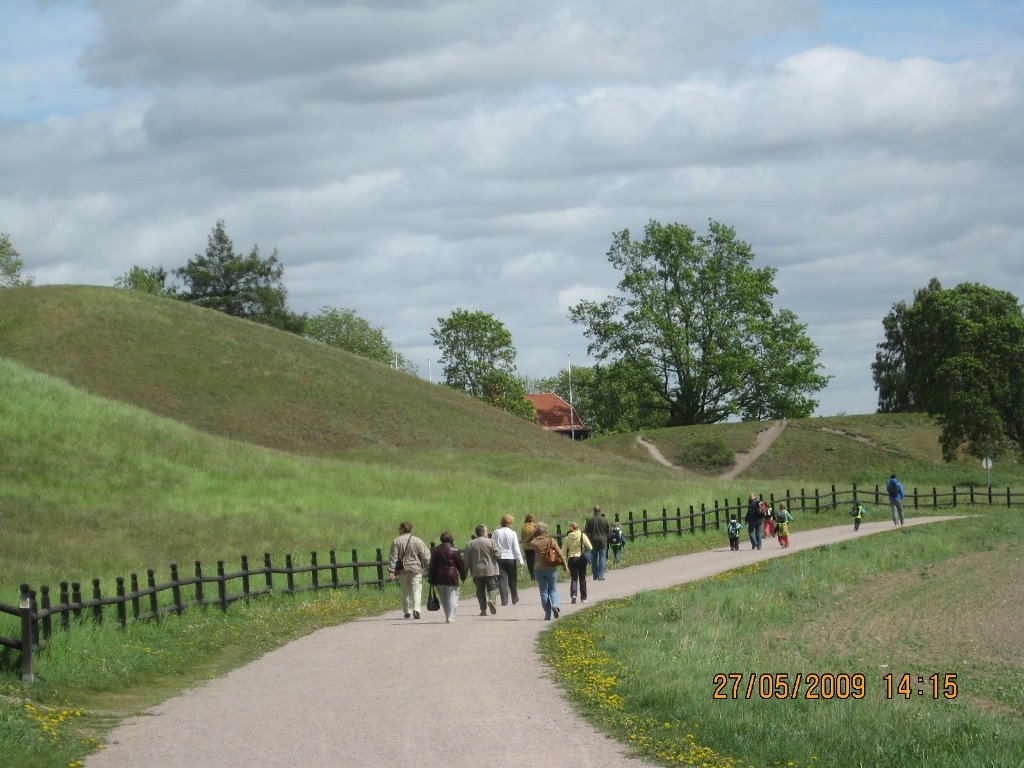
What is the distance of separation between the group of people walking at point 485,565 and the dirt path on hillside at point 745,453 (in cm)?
6355

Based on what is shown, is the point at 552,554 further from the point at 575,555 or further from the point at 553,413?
the point at 553,413

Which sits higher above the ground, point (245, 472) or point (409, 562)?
point (245, 472)

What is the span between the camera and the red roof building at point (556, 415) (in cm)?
14562

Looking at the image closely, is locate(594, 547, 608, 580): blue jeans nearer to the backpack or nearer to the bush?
the backpack

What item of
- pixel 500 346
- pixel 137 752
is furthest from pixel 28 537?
pixel 500 346

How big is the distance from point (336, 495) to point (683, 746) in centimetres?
3882

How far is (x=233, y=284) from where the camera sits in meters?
129

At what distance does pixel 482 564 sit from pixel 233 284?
4305 inches

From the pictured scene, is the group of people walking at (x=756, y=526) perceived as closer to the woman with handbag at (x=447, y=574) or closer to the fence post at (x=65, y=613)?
the woman with handbag at (x=447, y=574)

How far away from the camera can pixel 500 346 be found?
410 ft

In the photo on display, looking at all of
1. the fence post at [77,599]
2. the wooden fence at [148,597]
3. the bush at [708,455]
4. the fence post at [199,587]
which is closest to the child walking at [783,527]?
the wooden fence at [148,597]

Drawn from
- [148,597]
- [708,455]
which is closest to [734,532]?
[148,597]
